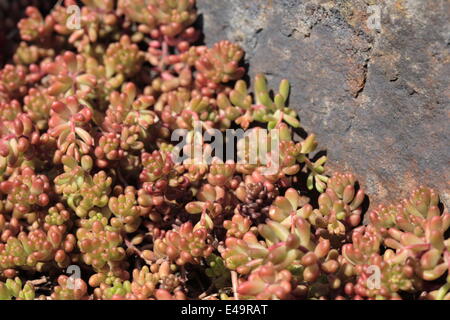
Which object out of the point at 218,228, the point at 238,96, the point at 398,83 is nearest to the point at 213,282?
the point at 218,228

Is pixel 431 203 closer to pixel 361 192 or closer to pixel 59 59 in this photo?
pixel 361 192

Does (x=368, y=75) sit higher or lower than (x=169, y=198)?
higher

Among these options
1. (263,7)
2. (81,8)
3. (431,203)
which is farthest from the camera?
(81,8)

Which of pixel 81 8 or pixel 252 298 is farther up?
pixel 81 8
